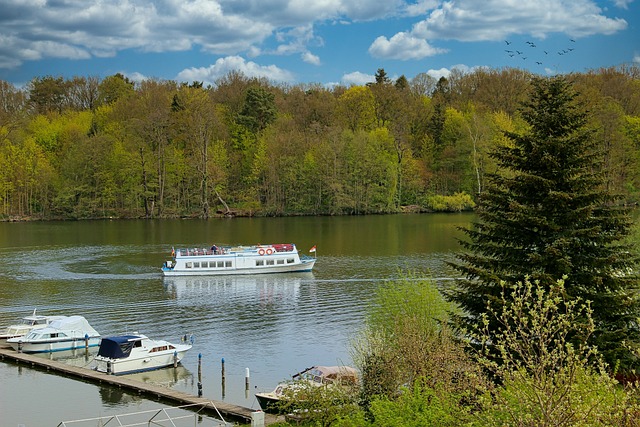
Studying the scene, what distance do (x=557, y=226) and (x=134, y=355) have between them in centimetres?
2129

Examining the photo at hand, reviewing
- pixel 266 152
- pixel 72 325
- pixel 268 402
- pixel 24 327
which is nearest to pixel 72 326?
pixel 72 325

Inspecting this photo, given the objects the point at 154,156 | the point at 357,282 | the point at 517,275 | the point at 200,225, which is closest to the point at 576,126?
the point at 517,275

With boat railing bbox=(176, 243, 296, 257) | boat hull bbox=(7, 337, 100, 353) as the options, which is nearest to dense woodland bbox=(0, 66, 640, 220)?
boat railing bbox=(176, 243, 296, 257)

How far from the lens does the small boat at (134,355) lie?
35375mm

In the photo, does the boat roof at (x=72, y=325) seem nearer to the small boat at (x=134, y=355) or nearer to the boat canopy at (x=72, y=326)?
the boat canopy at (x=72, y=326)

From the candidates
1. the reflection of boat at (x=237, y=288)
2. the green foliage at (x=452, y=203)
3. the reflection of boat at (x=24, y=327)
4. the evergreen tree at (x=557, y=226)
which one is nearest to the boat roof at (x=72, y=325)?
the reflection of boat at (x=24, y=327)

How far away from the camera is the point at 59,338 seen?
3956 cm

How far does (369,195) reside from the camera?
126625 mm

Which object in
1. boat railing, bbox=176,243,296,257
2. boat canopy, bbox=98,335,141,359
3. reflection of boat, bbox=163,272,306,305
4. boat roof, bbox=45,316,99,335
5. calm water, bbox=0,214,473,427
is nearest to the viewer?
calm water, bbox=0,214,473,427

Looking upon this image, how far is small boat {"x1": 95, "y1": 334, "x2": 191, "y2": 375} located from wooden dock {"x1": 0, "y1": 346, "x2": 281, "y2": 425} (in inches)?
32.0

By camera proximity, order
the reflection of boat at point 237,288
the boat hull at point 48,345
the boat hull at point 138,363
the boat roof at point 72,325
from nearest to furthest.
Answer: the boat hull at point 138,363 → the boat hull at point 48,345 → the boat roof at point 72,325 → the reflection of boat at point 237,288

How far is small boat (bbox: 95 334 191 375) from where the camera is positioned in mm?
35375

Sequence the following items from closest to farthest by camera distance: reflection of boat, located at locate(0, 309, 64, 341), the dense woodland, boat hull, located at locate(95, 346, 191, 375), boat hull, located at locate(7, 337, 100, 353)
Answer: boat hull, located at locate(95, 346, 191, 375)
boat hull, located at locate(7, 337, 100, 353)
reflection of boat, located at locate(0, 309, 64, 341)
the dense woodland

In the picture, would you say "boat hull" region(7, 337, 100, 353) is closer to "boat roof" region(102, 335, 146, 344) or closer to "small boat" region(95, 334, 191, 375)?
"boat roof" region(102, 335, 146, 344)
